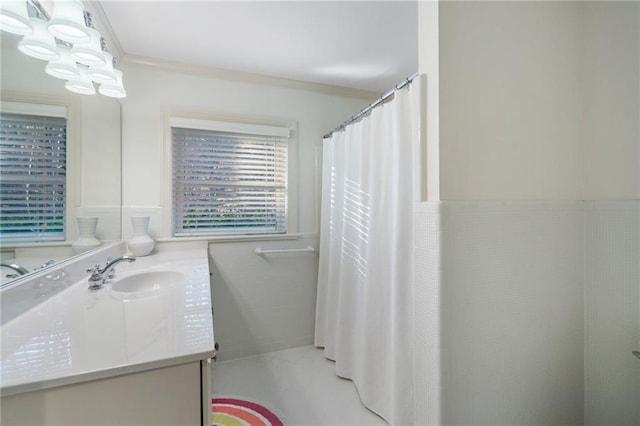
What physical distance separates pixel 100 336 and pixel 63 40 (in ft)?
4.11

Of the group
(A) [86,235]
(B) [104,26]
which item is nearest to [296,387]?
(A) [86,235]

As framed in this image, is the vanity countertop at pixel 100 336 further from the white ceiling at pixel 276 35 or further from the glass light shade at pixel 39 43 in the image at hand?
the white ceiling at pixel 276 35

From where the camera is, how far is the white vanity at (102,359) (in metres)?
0.56

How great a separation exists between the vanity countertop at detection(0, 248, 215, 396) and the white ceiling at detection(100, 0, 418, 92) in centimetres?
151

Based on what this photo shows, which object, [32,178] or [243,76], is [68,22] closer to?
[32,178]

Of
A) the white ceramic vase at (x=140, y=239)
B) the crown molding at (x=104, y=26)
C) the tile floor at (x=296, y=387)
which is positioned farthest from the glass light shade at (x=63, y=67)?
the tile floor at (x=296, y=387)

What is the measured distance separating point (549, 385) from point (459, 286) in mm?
693

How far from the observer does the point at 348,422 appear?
4.94 ft

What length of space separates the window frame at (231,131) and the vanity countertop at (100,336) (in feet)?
3.17

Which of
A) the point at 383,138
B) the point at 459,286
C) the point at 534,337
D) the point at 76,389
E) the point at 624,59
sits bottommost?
the point at 534,337

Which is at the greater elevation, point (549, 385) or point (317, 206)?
point (317, 206)

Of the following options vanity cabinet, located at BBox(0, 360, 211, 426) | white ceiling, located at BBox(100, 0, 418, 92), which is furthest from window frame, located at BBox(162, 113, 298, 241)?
vanity cabinet, located at BBox(0, 360, 211, 426)

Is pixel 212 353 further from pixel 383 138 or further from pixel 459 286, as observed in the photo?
pixel 383 138

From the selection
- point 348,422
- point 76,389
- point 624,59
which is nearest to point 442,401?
point 348,422
